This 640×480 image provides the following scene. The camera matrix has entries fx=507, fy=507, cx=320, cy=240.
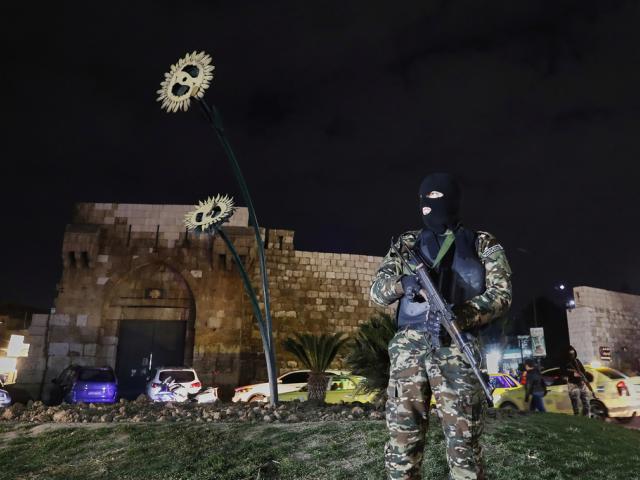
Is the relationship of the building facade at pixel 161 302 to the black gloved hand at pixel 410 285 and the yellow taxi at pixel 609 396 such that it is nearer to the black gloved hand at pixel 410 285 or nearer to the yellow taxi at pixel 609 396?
the yellow taxi at pixel 609 396

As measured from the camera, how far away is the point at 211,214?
9305 mm

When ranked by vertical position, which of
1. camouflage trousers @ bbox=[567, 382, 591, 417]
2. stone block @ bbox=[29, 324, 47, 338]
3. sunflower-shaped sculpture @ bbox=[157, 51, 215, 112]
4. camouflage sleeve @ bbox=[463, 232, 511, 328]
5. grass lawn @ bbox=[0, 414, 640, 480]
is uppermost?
sunflower-shaped sculpture @ bbox=[157, 51, 215, 112]

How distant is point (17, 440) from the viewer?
6289 millimetres

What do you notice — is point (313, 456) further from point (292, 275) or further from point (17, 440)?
point (292, 275)

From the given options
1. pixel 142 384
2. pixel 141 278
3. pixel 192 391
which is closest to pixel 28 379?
pixel 142 384

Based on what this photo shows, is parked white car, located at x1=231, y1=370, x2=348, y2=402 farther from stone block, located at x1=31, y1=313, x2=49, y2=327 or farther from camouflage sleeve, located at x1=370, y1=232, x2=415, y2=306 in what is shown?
camouflage sleeve, located at x1=370, y1=232, x2=415, y2=306

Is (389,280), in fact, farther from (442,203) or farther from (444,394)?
(444,394)

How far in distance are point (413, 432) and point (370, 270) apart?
61.9 feet

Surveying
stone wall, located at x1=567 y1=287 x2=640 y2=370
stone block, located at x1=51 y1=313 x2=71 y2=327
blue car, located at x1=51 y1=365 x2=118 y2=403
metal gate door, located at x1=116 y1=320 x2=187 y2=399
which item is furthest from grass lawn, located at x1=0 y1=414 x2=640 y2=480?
stone wall, located at x1=567 y1=287 x2=640 y2=370

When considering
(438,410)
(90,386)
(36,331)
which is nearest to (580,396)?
(438,410)

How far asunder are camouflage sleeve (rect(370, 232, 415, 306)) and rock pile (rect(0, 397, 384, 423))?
409 centimetres

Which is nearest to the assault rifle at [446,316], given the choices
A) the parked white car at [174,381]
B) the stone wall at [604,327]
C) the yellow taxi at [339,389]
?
the yellow taxi at [339,389]

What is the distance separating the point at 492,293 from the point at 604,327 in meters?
26.3

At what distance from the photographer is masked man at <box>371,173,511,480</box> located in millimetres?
2703
